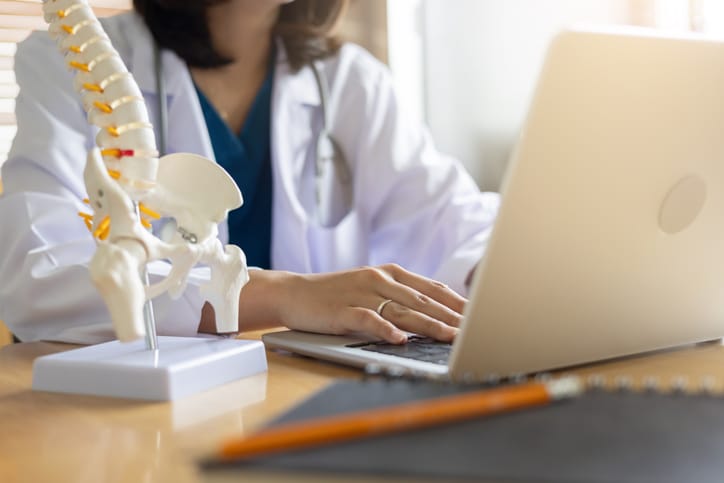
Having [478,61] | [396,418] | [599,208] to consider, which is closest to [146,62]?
[599,208]

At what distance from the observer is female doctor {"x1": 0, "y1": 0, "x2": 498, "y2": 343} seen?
134 centimetres

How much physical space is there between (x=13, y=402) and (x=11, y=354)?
0.80 feet

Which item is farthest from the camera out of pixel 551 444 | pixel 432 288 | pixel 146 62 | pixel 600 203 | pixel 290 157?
pixel 290 157

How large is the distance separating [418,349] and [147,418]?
26 centimetres

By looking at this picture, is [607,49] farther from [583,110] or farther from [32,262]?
[32,262]

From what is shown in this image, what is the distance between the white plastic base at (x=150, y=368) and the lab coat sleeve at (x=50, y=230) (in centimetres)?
20

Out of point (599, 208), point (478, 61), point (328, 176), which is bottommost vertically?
point (478, 61)

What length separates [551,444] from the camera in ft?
1.25

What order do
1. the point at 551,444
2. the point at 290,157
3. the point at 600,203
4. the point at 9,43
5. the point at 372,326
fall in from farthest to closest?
the point at 9,43 < the point at 290,157 < the point at 372,326 < the point at 600,203 < the point at 551,444

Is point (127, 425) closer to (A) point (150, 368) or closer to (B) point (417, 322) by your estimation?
(A) point (150, 368)

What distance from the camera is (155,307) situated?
1009 mm

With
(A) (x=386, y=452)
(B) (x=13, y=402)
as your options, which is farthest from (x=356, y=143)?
(A) (x=386, y=452)

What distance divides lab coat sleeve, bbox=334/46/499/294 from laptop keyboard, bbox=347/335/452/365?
1.91 ft

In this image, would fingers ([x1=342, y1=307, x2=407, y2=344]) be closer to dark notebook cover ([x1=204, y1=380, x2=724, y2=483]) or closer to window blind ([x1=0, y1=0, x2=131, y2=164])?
dark notebook cover ([x1=204, y1=380, x2=724, y2=483])
